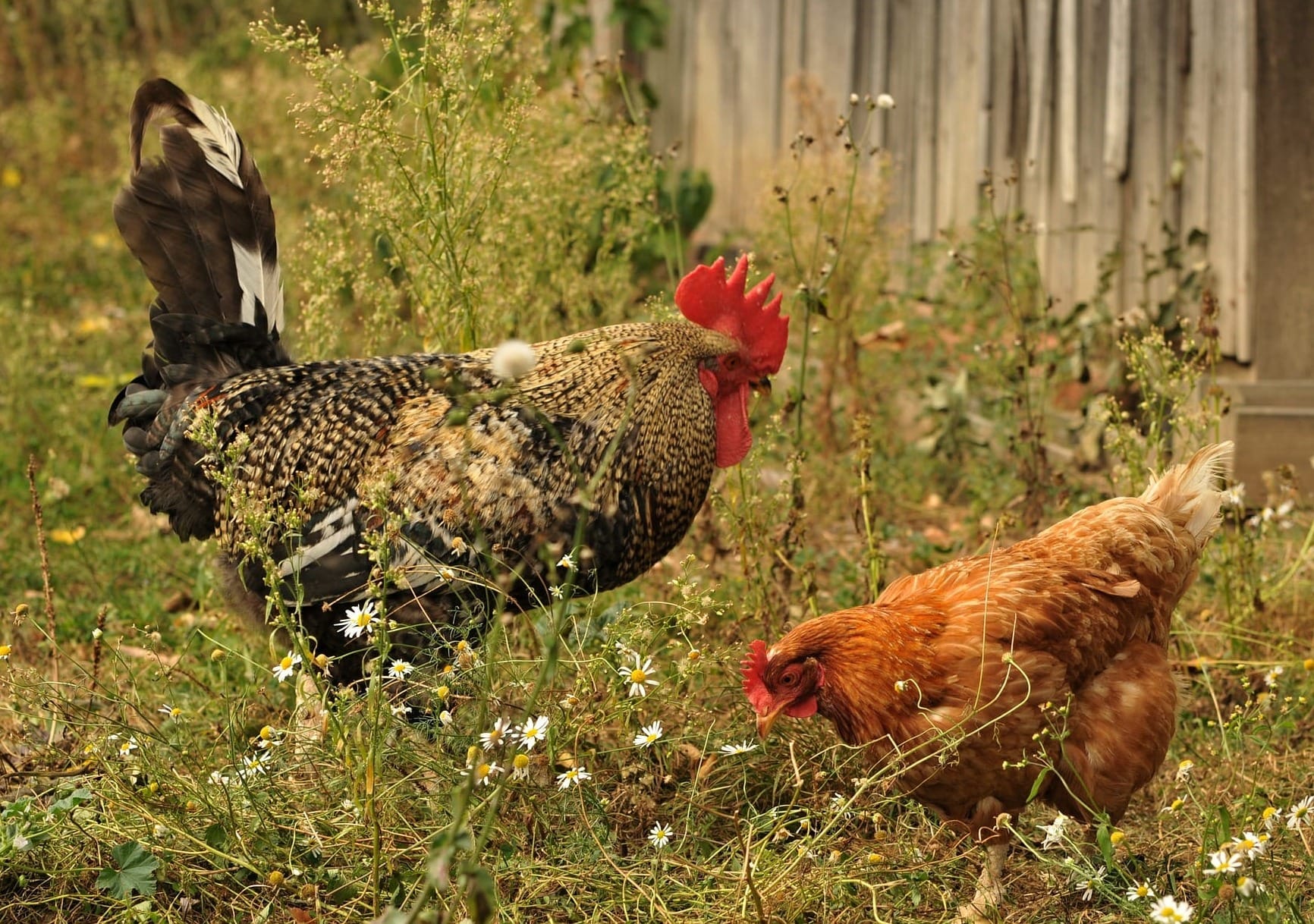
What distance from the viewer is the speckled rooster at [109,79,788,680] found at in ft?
11.3

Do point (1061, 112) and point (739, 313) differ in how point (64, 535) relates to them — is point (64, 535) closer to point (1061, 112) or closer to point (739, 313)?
point (739, 313)

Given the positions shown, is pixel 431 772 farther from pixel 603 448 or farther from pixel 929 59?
pixel 929 59

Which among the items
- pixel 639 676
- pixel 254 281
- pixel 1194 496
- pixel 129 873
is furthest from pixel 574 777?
pixel 254 281

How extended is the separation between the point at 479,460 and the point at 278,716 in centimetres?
105

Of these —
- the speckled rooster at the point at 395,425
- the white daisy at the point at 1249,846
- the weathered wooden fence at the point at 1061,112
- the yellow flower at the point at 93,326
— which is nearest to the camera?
the white daisy at the point at 1249,846

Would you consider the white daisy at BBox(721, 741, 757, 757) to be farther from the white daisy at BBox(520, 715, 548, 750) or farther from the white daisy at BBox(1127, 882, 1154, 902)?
the white daisy at BBox(1127, 882, 1154, 902)

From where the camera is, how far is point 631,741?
3.37m

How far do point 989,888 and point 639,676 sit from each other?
3.13 ft

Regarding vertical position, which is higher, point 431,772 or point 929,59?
point 929,59

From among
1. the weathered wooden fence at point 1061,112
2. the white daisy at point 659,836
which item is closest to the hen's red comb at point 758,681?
the white daisy at point 659,836

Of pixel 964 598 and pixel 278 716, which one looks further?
pixel 278 716

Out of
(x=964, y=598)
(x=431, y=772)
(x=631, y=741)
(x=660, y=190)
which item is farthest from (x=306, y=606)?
(x=660, y=190)

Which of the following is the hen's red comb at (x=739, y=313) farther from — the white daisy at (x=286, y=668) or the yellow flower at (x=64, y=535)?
the yellow flower at (x=64, y=535)

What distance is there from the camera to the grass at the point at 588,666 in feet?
9.39
